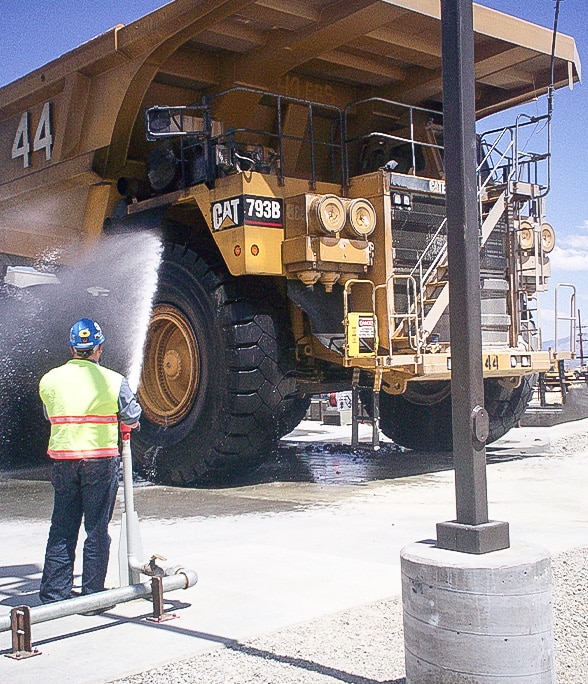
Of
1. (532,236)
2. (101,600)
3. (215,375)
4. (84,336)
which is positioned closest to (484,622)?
(101,600)

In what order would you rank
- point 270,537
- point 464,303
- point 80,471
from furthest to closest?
point 270,537, point 80,471, point 464,303

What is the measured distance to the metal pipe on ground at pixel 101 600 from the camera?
3963 mm

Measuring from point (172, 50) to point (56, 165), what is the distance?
2040 millimetres

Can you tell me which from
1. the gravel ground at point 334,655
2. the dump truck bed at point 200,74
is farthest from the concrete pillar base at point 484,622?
the dump truck bed at point 200,74

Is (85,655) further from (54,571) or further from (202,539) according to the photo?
(202,539)

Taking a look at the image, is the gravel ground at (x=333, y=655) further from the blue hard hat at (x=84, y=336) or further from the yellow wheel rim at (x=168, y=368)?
the yellow wheel rim at (x=168, y=368)

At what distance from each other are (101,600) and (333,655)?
1.06 metres

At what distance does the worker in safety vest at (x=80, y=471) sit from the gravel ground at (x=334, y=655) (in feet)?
3.46

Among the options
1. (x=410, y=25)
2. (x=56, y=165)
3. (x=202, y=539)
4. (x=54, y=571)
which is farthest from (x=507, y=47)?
(x=54, y=571)

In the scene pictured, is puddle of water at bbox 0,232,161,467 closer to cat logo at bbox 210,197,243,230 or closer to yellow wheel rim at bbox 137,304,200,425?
yellow wheel rim at bbox 137,304,200,425

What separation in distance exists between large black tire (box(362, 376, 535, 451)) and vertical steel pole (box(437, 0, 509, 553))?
648 cm

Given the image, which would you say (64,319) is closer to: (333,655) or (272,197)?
(272,197)

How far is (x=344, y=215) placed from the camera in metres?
8.13

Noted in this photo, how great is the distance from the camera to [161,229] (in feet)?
29.7
